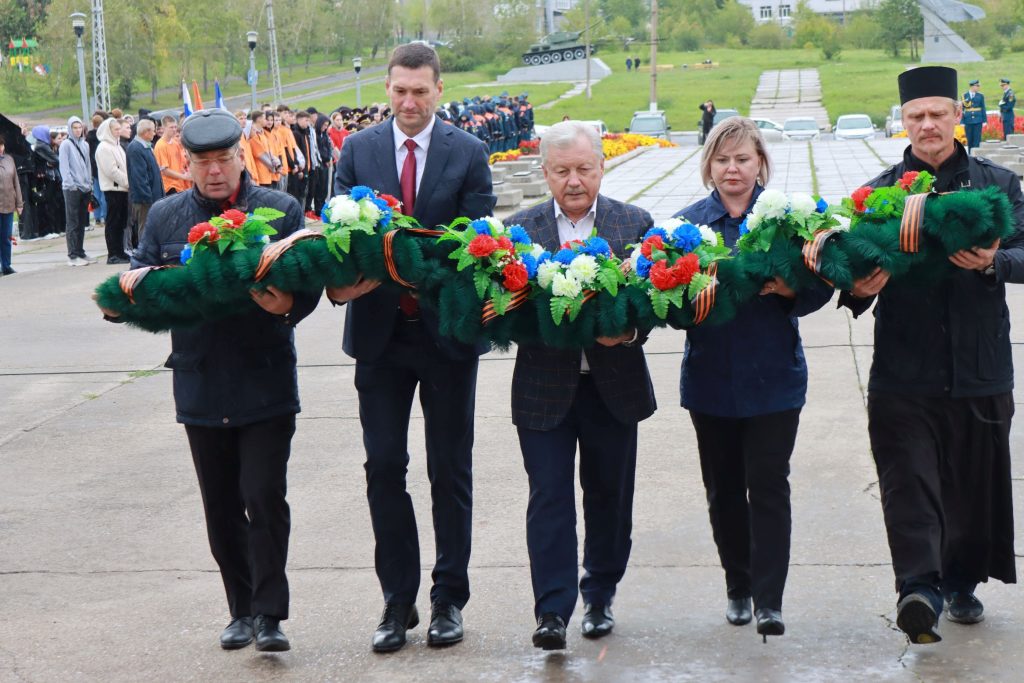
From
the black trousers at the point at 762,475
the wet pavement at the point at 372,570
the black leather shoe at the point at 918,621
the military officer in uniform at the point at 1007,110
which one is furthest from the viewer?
the military officer in uniform at the point at 1007,110

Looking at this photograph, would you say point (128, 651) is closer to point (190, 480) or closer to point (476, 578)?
point (476, 578)

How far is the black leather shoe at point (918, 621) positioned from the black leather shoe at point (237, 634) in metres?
2.40

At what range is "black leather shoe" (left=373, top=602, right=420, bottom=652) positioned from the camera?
4914mm

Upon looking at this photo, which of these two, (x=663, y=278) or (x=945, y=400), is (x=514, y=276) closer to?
(x=663, y=278)

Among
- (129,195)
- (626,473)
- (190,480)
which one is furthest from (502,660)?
(129,195)

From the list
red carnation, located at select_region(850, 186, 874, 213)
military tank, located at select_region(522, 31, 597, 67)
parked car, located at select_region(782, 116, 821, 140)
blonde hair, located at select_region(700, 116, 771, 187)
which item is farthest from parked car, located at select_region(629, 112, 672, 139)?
military tank, located at select_region(522, 31, 597, 67)

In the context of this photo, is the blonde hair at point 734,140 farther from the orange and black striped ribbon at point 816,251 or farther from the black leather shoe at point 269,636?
the black leather shoe at point 269,636

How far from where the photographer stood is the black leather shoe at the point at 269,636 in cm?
482

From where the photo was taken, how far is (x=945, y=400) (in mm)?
4918

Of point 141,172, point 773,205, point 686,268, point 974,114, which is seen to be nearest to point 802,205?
point 773,205

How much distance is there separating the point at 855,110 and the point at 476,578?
6483 cm

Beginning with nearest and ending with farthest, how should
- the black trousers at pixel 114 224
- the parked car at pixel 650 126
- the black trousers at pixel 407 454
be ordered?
the black trousers at pixel 407 454 < the black trousers at pixel 114 224 < the parked car at pixel 650 126

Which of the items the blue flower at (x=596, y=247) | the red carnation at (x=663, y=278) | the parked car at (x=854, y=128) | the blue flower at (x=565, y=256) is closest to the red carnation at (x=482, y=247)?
the blue flower at (x=565, y=256)

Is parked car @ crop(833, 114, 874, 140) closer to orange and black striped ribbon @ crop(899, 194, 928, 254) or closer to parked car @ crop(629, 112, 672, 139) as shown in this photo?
parked car @ crop(629, 112, 672, 139)
